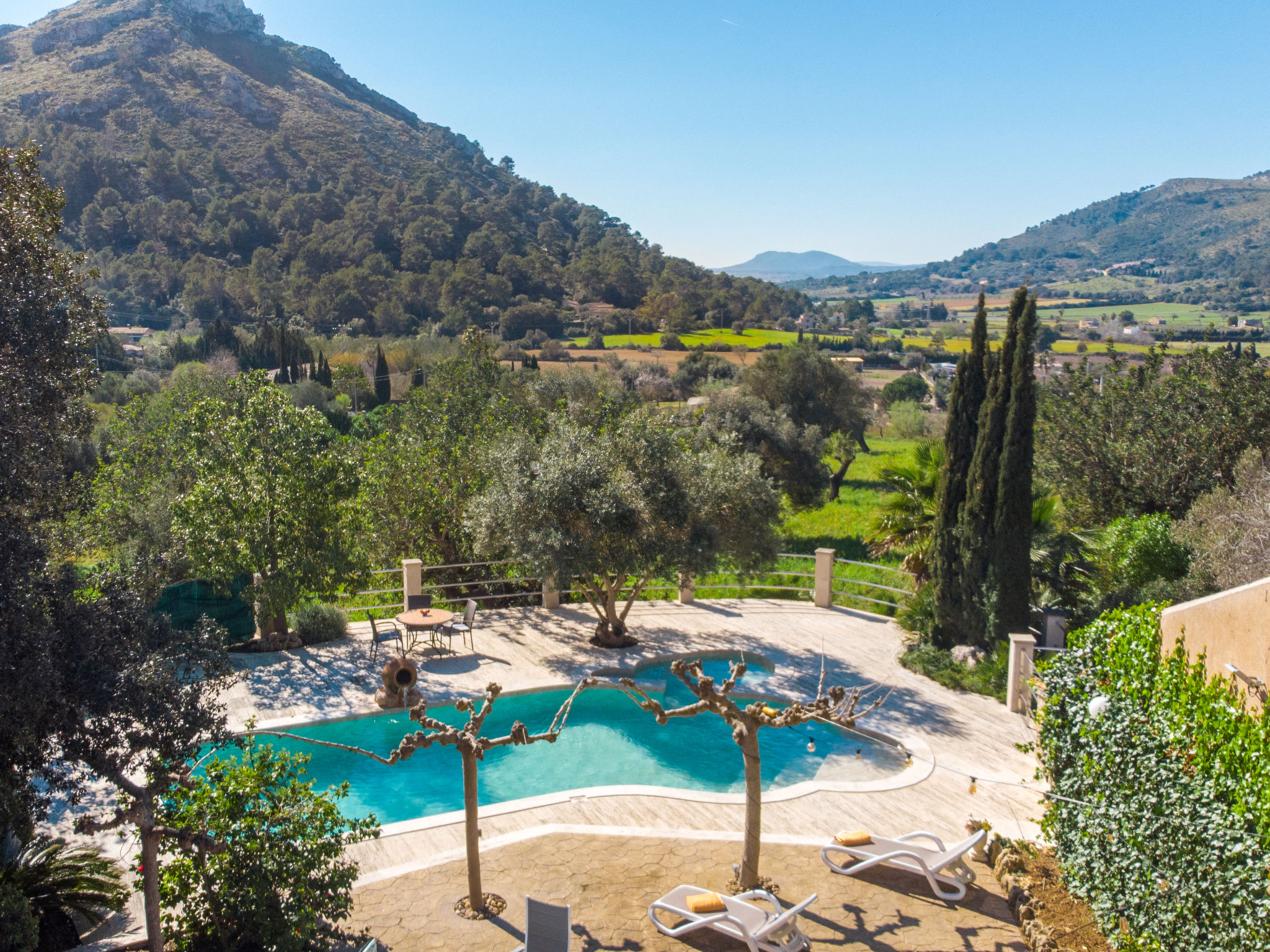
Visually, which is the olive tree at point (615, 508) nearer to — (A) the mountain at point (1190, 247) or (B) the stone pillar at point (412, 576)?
(B) the stone pillar at point (412, 576)

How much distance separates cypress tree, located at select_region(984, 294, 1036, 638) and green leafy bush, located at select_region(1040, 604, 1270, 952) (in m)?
4.28

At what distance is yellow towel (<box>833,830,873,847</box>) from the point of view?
6844 millimetres

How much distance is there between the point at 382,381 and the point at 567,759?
150 feet

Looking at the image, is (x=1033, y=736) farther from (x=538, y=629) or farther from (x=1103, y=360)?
(x=1103, y=360)

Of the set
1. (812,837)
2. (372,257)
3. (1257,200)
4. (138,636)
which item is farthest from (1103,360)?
(1257,200)

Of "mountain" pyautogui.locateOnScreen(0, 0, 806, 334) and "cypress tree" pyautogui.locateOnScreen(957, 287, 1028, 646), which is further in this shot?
"mountain" pyautogui.locateOnScreen(0, 0, 806, 334)

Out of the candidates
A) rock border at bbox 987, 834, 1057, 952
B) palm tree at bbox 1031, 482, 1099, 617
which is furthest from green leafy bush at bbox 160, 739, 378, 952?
palm tree at bbox 1031, 482, 1099, 617

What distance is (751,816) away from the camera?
20.8ft

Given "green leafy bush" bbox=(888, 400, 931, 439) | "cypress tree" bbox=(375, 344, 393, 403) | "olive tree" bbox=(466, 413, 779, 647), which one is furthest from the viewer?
"cypress tree" bbox=(375, 344, 393, 403)

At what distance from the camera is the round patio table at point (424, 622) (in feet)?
38.0

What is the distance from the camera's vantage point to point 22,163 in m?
6.05

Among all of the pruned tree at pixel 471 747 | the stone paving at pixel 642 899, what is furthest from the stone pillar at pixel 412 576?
the pruned tree at pixel 471 747

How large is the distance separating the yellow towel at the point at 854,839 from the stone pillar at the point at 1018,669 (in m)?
4.41

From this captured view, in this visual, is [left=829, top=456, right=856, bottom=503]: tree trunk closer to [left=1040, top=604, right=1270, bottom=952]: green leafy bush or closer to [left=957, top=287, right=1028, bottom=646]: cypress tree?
[left=957, top=287, right=1028, bottom=646]: cypress tree
